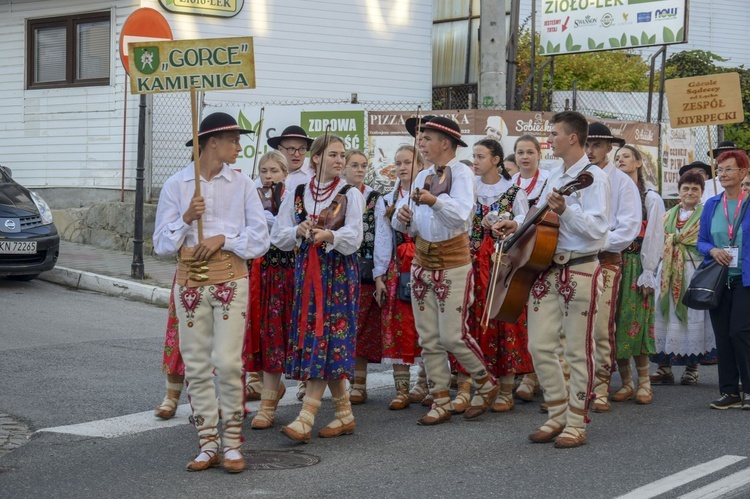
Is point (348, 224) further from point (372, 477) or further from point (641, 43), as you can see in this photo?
point (641, 43)

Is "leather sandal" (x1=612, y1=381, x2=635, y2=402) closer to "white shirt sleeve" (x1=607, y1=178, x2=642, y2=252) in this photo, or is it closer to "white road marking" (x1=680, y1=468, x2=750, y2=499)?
"white shirt sleeve" (x1=607, y1=178, x2=642, y2=252)

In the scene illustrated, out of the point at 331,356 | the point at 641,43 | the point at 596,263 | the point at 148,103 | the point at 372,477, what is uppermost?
the point at 641,43

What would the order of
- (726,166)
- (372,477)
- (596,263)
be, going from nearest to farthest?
(372,477) < (596,263) < (726,166)

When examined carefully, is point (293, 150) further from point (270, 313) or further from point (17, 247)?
point (17, 247)

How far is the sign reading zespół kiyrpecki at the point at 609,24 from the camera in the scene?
62.8 ft

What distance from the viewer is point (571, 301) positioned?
6.89m

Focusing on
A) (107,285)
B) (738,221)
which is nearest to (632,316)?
(738,221)

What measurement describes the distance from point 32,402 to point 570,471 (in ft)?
13.0

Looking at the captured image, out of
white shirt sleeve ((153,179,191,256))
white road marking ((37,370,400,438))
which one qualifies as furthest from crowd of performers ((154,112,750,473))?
white road marking ((37,370,400,438))

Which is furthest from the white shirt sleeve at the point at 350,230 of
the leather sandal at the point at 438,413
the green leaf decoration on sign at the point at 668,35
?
the green leaf decoration on sign at the point at 668,35

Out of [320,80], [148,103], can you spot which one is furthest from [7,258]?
[320,80]

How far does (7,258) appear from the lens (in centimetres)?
1344

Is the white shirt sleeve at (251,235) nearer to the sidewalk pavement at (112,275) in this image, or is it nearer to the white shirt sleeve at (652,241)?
the white shirt sleeve at (652,241)

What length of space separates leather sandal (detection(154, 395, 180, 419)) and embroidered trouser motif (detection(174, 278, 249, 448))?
139 cm
